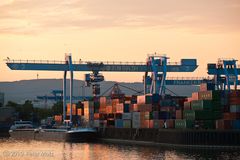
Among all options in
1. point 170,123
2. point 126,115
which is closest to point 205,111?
point 170,123

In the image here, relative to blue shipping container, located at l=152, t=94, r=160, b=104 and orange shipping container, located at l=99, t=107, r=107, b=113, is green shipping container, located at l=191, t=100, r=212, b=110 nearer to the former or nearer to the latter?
blue shipping container, located at l=152, t=94, r=160, b=104

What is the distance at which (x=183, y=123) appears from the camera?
119812mm

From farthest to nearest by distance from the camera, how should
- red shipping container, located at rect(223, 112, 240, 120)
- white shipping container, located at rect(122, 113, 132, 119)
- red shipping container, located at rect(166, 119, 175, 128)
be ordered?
white shipping container, located at rect(122, 113, 132, 119), red shipping container, located at rect(166, 119, 175, 128), red shipping container, located at rect(223, 112, 240, 120)

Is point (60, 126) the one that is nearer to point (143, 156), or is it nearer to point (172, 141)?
point (172, 141)

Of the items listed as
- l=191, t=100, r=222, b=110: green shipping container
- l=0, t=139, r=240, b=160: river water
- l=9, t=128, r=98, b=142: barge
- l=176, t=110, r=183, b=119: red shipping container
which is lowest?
l=0, t=139, r=240, b=160: river water

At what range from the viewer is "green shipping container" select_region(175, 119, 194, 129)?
388 feet

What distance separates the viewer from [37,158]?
9856cm

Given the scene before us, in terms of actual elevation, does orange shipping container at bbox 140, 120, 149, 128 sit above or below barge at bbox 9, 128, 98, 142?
above

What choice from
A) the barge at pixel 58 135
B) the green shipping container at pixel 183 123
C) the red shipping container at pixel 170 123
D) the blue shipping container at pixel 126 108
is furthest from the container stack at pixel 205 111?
the barge at pixel 58 135

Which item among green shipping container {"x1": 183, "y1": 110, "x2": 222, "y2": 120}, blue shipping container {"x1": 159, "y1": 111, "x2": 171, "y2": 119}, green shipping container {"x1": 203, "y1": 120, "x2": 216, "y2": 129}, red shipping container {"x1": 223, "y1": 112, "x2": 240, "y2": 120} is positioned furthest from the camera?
blue shipping container {"x1": 159, "y1": 111, "x2": 171, "y2": 119}

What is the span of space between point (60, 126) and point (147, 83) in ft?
58.5

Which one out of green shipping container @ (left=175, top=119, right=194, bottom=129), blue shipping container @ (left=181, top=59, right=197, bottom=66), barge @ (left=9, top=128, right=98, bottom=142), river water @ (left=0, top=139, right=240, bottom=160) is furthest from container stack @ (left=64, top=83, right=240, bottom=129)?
blue shipping container @ (left=181, top=59, right=197, bottom=66)

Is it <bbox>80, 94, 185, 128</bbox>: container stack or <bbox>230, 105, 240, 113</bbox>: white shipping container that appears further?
<bbox>80, 94, 185, 128</bbox>: container stack

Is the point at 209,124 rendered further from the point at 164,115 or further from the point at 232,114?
the point at 164,115
